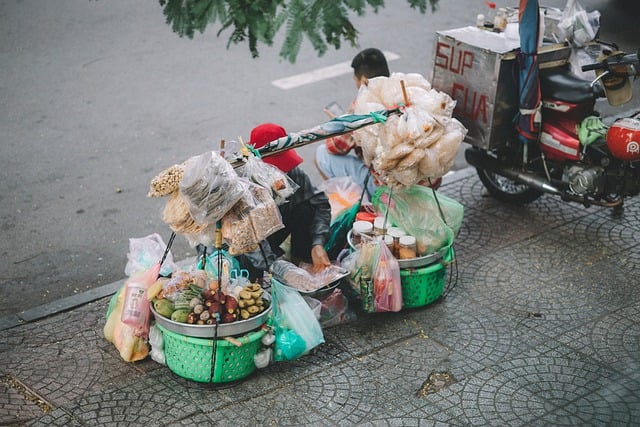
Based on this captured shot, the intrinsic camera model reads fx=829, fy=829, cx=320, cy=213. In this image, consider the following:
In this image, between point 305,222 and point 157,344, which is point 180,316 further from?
point 305,222

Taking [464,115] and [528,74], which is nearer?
[528,74]

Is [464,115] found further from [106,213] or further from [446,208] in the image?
[106,213]

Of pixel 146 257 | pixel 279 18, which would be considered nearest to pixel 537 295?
pixel 146 257

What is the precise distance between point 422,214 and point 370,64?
131 centimetres

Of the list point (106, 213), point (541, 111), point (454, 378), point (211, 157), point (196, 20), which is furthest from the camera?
point (106, 213)

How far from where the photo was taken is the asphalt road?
6340 millimetres

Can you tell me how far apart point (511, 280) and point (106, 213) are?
3301mm

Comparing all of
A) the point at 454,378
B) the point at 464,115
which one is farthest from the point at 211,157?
the point at 464,115

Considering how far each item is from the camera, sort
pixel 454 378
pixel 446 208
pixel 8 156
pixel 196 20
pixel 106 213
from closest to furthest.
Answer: pixel 196 20
pixel 454 378
pixel 446 208
pixel 106 213
pixel 8 156

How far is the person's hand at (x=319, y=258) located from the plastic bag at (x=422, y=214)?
1.79 ft

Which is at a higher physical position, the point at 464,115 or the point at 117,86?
the point at 464,115

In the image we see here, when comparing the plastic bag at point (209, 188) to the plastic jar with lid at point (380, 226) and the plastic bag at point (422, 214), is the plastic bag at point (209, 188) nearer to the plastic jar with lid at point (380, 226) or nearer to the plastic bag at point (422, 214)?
the plastic jar with lid at point (380, 226)

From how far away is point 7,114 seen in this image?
853cm

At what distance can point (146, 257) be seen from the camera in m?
5.16
